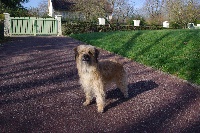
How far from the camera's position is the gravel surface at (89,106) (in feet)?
14.6

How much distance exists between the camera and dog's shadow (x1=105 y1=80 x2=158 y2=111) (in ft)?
19.0

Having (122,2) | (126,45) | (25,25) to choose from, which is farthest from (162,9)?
(126,45)

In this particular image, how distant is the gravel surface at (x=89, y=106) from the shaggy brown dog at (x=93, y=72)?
29 centimetres

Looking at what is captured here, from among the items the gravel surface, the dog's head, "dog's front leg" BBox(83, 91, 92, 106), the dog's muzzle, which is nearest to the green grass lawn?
the gravel surface

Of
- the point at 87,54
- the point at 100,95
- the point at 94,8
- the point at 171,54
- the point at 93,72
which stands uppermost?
the point at 94,8

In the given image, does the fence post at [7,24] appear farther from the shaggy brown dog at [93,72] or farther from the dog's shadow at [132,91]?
the shaggy brown dog at [93,72]

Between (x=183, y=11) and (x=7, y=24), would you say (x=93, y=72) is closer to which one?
(x=7, y=24)

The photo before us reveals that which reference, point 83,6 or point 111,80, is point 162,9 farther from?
point 111,80

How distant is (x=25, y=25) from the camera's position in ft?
82.8

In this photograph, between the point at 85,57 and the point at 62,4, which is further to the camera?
the point at 62,4

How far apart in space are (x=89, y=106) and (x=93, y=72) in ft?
2.73

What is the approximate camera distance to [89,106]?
5461 mm

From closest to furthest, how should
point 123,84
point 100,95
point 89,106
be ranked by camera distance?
1. point 100,95
2. point 89,106
3. point 123,84

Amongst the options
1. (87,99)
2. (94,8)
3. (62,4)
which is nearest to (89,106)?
(87,99)
